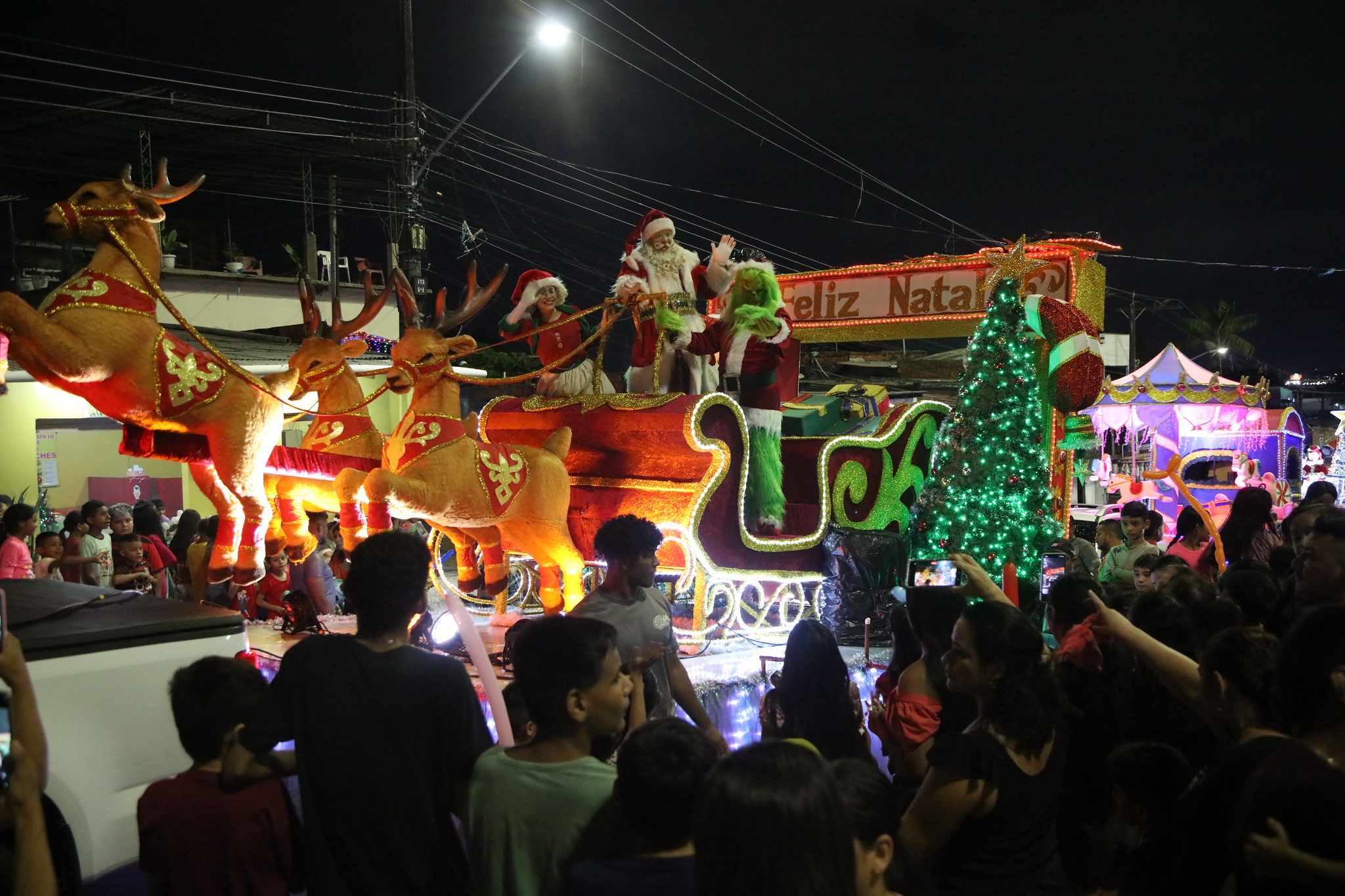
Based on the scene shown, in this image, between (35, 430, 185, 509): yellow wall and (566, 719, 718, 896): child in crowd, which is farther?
(35, 430, 185, 509): yellow wall

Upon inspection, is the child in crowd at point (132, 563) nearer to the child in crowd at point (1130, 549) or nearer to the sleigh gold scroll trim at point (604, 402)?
the sleigh gold scroll trim at point (604, 402)

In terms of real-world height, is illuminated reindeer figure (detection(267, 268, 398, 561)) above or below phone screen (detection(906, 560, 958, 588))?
above

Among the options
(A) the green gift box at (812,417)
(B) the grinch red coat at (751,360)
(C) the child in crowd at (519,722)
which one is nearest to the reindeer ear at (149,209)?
(B) the grinch red coat at (751,360)

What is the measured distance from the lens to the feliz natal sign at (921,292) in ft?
39.4

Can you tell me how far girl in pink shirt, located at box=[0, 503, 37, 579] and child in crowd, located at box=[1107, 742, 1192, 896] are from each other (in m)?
7.00

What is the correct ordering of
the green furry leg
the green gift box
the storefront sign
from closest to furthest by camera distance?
1. the green furry leg
2. the green gift box
3. the storefront sign

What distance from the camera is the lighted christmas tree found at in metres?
8.27

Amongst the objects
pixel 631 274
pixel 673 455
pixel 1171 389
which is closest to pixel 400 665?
pixel 673 455

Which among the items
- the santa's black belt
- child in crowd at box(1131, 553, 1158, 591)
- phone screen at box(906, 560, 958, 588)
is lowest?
phone screen at box(906, 560, 958, 588)

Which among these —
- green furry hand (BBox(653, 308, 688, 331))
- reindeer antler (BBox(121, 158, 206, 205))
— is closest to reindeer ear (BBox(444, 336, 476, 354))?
green furry hand (BBox(653, 308, 688, 331))

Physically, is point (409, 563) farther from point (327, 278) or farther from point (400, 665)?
point (327, 278)

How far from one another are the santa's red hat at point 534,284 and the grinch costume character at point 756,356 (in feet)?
3.28

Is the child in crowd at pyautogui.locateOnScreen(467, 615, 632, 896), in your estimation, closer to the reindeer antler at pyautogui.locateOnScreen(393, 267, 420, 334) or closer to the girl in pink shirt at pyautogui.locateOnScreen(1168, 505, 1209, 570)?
the reindeer antler at pyautogui.locateOnScreen(393, 267, 420, 334)

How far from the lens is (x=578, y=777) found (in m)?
2.07
